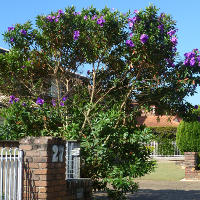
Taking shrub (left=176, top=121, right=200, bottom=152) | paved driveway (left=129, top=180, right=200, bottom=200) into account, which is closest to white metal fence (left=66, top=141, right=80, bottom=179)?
paved driveway (left=129, top=180, right=200, bottom=200)

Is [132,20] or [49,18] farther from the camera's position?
[49,18]

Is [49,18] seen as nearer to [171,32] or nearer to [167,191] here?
[171,32]

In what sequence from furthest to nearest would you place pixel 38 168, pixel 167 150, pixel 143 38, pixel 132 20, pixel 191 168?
pixel 167 150 → pixel 191 168 → pixel 132 20 → pixel 143 38 → pixel 38 168

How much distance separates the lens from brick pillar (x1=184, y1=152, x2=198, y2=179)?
665 inches

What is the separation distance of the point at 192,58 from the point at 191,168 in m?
8.18

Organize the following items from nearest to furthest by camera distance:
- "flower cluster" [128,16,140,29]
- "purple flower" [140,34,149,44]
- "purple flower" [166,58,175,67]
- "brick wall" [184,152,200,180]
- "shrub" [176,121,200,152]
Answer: "purple flower" [140,34,149,44], "flower cluster" [128,16,140,29], "purple flower" [166,58,175,67], "brick wall" [184,152,200,180], "shrub" [176,121,200,152]

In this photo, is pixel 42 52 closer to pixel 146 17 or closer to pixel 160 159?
pixel 146 17

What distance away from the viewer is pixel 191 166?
56.0ft

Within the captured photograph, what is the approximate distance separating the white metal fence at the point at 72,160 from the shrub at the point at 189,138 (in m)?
10.8

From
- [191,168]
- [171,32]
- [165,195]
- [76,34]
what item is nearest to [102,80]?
[76,34]

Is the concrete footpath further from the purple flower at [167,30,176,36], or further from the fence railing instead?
the fence railing

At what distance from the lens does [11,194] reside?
707 centimetres

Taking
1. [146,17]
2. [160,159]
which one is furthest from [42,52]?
[160,159]

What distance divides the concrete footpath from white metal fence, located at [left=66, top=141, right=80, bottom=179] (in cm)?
147
